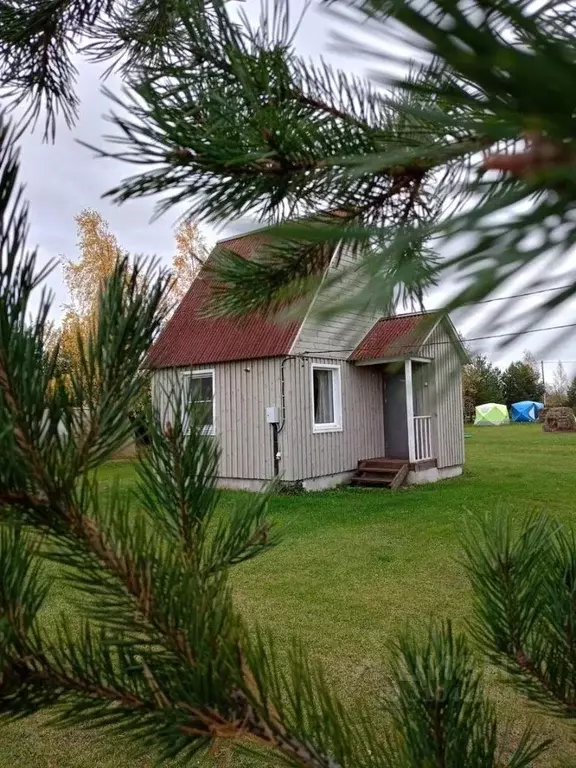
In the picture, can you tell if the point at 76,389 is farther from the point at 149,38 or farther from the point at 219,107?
the point at 149,38

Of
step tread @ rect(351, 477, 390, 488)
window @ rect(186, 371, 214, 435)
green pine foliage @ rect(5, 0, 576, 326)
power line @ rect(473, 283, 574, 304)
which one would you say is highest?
green pine foliage @ rect(5, 0, 576, 326)

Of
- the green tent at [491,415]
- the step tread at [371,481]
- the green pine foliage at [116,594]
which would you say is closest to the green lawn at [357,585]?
the green pine foliage at [116,594]

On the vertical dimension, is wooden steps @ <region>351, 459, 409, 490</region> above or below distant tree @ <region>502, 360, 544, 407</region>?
below

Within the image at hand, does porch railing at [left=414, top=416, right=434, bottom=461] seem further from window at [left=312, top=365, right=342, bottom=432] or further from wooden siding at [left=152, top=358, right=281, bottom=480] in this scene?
wooden siding at [left=152, top=358, right=281, bottom=480]

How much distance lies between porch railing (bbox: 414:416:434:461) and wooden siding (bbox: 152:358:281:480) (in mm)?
2734

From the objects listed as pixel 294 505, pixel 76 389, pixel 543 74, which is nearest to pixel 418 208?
pixel 76 389

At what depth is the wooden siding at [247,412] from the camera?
9156 mm

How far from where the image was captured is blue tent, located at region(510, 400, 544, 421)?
31116 millimetres

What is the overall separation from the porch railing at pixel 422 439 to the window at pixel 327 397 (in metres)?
1.44

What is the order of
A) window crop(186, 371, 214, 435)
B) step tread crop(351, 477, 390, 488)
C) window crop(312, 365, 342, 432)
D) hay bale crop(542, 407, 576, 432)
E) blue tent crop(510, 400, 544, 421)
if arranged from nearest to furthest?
window crop(186, 371, 214, 435)
step tread crop(351, 477, 390, 488)
window crop(312, 365, 342, 432)
hay bale crop(542, 407, 576, 432)
blue tent crop(510, 400, 544, 421)

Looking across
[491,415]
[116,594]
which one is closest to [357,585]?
[116,594]

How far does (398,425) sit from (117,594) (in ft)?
34.6

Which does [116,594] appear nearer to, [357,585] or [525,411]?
[357,585]

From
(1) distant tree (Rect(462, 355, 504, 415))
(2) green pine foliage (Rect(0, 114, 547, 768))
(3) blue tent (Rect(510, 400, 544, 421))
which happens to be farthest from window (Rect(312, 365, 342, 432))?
(3) blue tent (Rect(510, 400, 544, 421))
